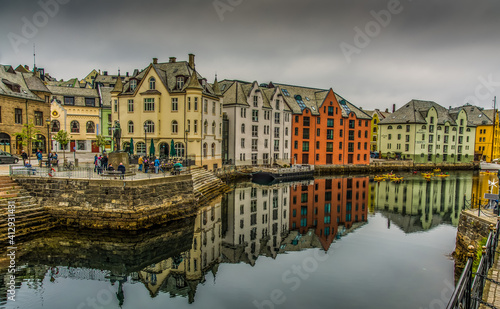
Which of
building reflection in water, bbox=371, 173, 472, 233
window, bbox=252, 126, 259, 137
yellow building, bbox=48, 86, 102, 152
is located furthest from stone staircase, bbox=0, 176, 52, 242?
window, bbox=252, 126, 259, 137

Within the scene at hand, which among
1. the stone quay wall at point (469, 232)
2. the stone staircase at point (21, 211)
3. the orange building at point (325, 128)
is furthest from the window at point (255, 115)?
the stone quay wall at point (469, 232)

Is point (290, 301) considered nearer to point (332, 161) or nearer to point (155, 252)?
point (155, 252)

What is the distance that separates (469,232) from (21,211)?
30321 millimetres

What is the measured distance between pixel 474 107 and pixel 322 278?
Result: 112 metres

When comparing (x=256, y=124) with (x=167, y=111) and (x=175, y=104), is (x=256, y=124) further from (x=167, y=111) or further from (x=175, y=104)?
(x=167, y=111)

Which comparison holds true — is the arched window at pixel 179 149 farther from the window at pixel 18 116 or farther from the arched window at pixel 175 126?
the window at pixel 18 116

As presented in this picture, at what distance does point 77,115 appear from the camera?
192 feet

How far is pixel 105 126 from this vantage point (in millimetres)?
60969

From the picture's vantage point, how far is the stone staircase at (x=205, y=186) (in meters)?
34.7

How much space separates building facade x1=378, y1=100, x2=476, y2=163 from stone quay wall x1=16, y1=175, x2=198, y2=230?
78246 millimetres

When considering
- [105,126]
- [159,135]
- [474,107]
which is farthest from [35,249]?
[474,107]

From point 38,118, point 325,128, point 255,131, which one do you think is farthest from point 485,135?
point 38,118

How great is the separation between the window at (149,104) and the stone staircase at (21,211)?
22177 mm

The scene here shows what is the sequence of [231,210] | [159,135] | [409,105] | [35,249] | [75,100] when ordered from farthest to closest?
[409,105], [75,100], [159,135], [231,210], [35,249]
